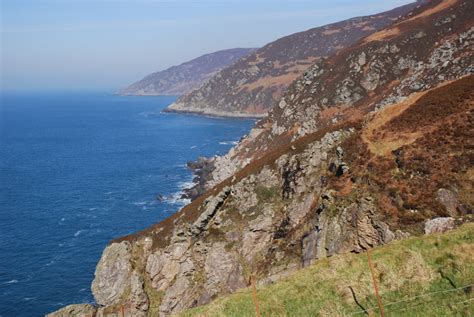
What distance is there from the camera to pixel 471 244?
2366cm

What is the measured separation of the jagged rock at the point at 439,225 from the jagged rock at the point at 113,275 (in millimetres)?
33091

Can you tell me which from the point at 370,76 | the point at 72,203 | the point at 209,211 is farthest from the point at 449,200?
the point at 72,203

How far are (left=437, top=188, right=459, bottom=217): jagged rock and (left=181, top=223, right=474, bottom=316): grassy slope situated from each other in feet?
28.3

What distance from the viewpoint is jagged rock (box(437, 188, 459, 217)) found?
34344 mm

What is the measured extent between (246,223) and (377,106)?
51053 mm

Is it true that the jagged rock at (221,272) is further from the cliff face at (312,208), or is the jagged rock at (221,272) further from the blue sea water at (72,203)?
the blue sea water at (72,203)

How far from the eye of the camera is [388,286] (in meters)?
22.8

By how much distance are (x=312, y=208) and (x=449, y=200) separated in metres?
14.3

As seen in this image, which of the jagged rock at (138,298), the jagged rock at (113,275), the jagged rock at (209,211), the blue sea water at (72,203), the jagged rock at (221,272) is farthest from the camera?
the blue sea water at (72,203)

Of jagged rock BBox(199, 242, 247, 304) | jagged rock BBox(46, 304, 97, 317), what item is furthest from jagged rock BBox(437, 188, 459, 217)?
jagged rock BBox(46, 304, 97, 317)

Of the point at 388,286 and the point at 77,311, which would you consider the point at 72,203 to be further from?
the point at 388,286

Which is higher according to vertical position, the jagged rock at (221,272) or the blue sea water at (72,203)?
the jagged rock at (221,272)

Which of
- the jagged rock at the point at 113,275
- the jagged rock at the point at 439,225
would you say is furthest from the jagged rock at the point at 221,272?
the jagged rock at the point at 439,225

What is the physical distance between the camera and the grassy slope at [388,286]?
20.8m
